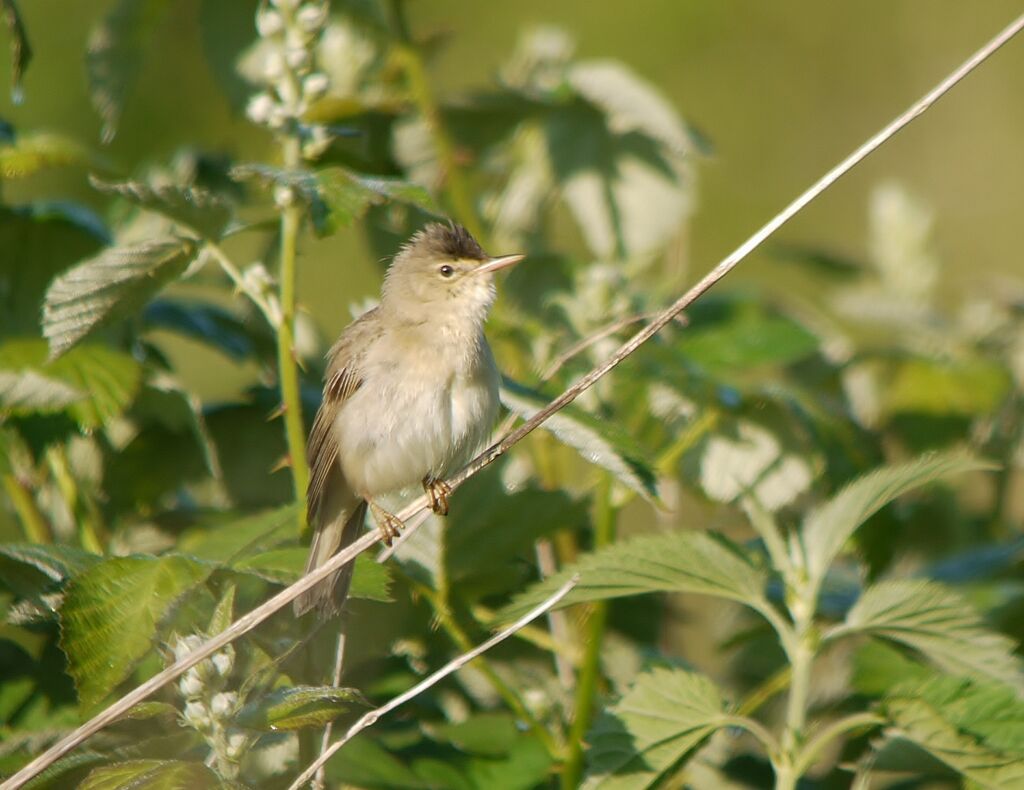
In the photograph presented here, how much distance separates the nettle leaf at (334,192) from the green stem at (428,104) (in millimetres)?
671

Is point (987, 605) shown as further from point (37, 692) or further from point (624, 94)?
point (37, 692)

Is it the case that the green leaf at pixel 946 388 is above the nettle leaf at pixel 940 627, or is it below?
above

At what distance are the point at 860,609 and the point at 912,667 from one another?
1.00 feet

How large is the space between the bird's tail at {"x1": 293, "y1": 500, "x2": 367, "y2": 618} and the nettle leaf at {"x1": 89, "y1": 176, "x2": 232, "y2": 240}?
0.43 meters

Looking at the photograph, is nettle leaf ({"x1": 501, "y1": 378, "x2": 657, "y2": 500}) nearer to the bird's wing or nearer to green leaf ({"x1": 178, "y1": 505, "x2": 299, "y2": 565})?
green leaf ({"x1": 178, "y1": 505, "x2": 299, "y2": 565})

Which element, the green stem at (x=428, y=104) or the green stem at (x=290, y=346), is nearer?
the green stem at (x=290, y=346)

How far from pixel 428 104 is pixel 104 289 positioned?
87cm

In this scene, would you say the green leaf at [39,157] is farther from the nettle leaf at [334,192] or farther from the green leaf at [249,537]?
the green leaf at [249,537]

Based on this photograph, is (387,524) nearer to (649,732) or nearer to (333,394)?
(333,394)

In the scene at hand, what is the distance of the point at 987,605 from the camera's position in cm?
205

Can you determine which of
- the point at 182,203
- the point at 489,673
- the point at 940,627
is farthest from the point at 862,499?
the point at 182,203

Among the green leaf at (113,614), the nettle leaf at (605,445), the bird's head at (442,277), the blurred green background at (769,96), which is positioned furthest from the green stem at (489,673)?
the blurred green background at (769,96)

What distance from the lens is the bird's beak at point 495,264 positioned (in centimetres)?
229

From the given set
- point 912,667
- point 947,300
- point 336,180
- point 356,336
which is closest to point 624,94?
point 356,336
